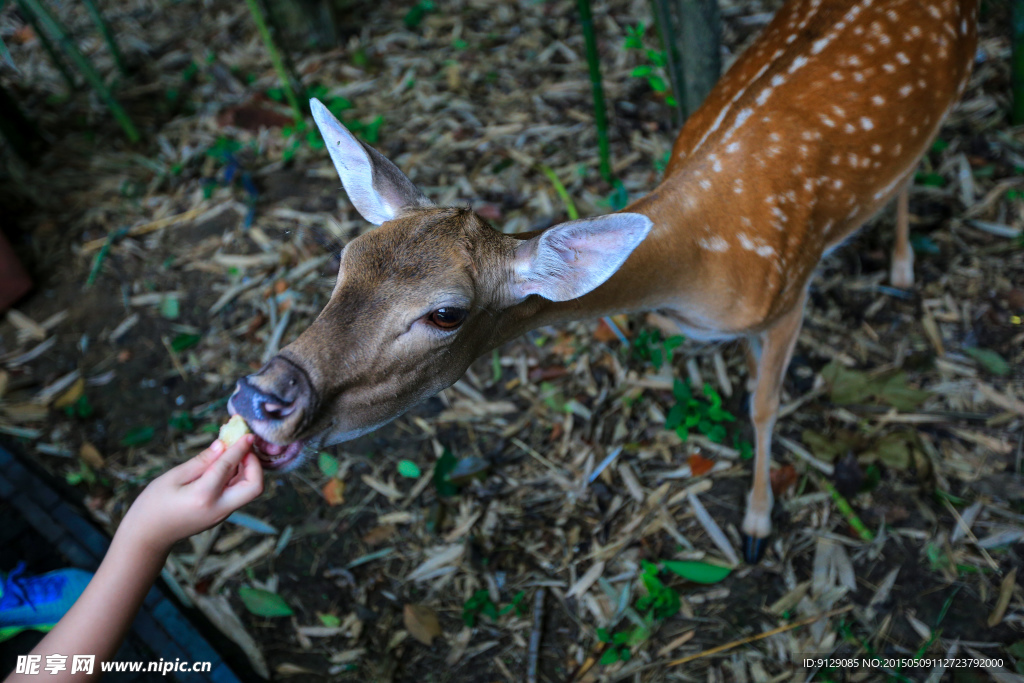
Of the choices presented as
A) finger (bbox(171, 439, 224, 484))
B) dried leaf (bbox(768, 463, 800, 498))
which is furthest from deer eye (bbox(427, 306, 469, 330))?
dried leaf (bbox(768, 463, 800, 498))

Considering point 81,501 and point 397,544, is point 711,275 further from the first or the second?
point 81,501

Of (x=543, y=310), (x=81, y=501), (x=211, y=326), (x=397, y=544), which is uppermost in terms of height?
(x=543, y=310)

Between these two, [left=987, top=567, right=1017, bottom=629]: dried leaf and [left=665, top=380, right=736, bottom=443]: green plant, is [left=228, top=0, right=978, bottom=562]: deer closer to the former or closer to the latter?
[left=665, top=380, right=736, bottom=443]: green plant

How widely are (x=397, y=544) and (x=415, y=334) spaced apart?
4.49ft

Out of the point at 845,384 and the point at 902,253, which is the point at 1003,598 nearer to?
the point at 845,384

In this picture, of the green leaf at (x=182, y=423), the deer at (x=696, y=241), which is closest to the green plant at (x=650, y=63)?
the deer at (x=696, y=241)

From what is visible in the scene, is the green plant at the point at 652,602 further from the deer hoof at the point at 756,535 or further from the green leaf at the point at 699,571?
the deer hoof at the point at 756,535

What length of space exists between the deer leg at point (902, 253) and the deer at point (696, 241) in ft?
0.05

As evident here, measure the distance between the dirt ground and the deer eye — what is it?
1.65 feet

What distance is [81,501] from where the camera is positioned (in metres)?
3.08

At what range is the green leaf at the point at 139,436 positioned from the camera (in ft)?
10.6

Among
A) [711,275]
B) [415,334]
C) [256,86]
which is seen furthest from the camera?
[256,86]

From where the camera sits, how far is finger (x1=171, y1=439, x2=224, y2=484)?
157 centimetres

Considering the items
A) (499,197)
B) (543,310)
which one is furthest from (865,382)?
(499,197)
